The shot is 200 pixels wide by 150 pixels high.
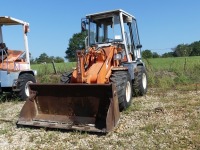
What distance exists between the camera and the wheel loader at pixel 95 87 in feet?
19.1

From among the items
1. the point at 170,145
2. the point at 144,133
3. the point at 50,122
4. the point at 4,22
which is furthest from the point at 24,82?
the point at 170,145

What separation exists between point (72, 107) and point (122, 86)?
119 centimetres

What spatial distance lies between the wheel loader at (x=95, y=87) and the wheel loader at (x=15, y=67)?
1898mm

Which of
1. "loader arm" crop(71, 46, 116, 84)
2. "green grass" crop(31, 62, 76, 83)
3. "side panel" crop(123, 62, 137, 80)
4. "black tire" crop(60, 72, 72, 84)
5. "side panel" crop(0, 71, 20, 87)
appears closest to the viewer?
"loader arm" crop(71, 46, 116, 84)

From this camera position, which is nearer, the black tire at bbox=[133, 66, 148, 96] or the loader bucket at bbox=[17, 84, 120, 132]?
the loader bucket at bbox=[17, 84, 120, 132]

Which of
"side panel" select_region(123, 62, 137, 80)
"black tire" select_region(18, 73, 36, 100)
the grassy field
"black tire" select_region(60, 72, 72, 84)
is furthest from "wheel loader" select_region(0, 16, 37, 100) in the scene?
"side panel" select_region(123, 62, 137, 80)

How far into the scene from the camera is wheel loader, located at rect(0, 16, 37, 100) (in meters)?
8.71

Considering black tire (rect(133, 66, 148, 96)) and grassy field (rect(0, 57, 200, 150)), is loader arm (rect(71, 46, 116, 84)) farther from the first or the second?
black tire (rect(133, 66, 148, 96))

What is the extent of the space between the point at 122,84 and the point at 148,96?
2.62m

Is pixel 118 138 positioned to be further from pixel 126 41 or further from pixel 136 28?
pixel 136 28

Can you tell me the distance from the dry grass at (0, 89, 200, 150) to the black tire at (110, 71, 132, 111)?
0.19 m

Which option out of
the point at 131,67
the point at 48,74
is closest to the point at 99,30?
the point at 131,67

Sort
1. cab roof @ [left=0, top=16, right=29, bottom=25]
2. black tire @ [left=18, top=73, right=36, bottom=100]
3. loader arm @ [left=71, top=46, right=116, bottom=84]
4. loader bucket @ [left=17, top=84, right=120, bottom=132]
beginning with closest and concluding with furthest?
1. loader bucket @ [left=17, top=84, right=120, bottom=132]
2. loader arm @ [left=71, top=46, right=116, bottom=84]
3. black tire @ [left=18, top=73, right=36, bottom=100]
4. cab roof @ [left=0, top=16, right=29, bottom=25]

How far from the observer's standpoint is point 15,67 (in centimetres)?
921
